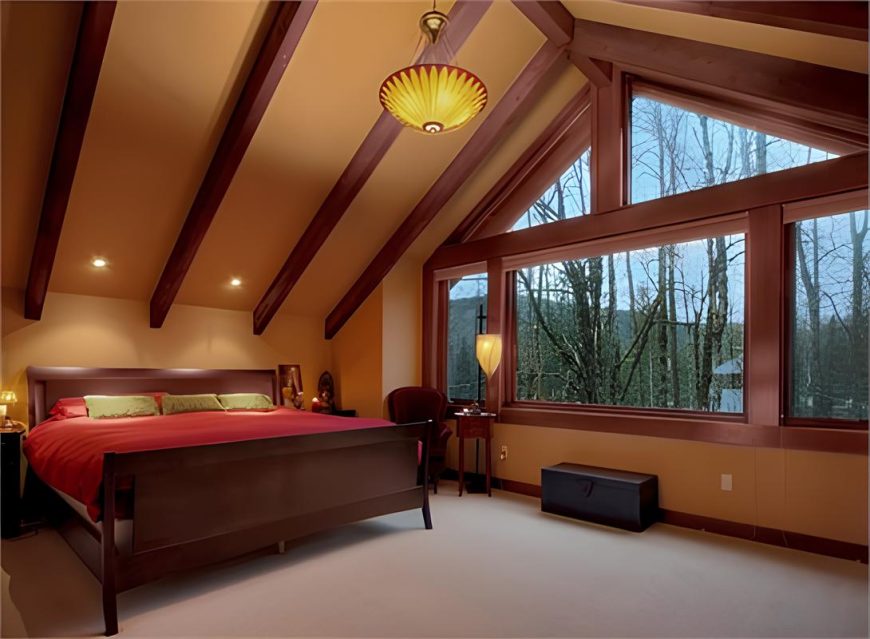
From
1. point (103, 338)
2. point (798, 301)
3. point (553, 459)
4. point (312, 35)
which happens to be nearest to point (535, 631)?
point (553, 459)

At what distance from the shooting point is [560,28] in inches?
150

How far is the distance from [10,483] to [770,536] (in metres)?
5.06

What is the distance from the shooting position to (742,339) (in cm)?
384

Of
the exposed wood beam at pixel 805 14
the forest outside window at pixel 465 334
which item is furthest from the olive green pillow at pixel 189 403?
the exposed wood beam at pixel 805 14

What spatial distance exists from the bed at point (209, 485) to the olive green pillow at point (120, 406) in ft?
0.40

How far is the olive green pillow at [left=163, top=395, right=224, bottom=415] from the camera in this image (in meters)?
4.62

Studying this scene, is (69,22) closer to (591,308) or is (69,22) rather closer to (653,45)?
(653,45)

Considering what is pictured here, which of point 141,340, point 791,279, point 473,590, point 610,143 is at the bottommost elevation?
point 473,590

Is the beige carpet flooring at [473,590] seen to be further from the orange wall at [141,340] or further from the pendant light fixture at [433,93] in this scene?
the pendant light fixture at [433,93]

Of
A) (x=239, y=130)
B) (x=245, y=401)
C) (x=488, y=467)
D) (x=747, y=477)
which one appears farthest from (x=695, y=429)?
(x=245, y=401)

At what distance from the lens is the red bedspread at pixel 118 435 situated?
2.74 metres

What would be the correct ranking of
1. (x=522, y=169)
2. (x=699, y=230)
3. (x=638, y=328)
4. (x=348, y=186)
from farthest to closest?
(x=522, y=169) < (x=638, y=328) < (x=348, y=186) < (x=699, y=230)

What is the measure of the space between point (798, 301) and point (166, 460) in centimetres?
393

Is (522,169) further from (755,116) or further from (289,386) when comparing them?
(289,386)
